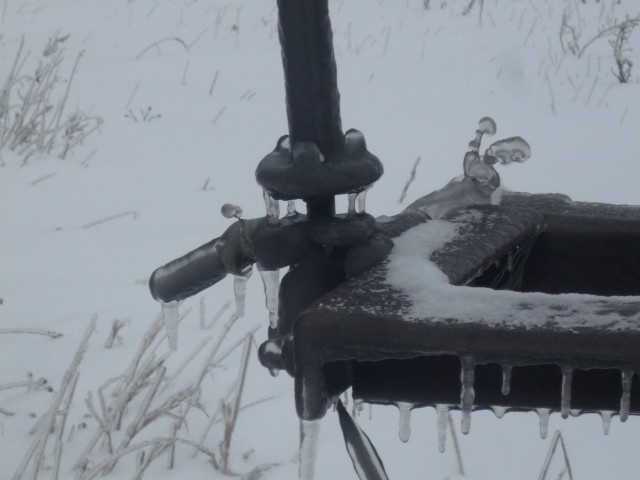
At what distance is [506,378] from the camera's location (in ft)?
2.62

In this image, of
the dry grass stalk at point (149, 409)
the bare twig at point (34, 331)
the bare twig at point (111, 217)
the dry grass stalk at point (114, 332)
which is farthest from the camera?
the bare twig at point (111, 217)

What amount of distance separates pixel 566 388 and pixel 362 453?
0.21m

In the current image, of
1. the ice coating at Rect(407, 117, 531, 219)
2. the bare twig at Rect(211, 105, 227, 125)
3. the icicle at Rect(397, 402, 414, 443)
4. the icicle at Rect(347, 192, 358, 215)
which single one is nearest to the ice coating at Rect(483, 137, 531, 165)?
the ice coating at Rect(407, 117, 531, 219)

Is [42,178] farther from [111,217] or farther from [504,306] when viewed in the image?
[504,306]

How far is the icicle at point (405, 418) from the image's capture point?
2.93 ft

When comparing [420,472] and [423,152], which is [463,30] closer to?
[423,152]

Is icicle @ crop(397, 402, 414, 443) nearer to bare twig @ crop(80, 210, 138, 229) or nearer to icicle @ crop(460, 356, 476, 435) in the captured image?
icicle @ crop(460, 356, 476, 435)

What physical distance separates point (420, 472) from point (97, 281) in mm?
1277

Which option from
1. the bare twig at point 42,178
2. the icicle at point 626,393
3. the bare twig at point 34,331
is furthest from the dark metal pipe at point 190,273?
the bare twig at point 42,178

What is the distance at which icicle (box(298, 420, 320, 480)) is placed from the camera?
34.3 inches

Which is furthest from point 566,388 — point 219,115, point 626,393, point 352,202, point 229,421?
point 219,115

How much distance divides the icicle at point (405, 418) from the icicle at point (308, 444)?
2.9 inches

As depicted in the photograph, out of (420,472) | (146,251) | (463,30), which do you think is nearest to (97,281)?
(146,251)

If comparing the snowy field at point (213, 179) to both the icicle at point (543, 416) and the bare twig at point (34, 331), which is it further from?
the icicle at point (543, 416)
